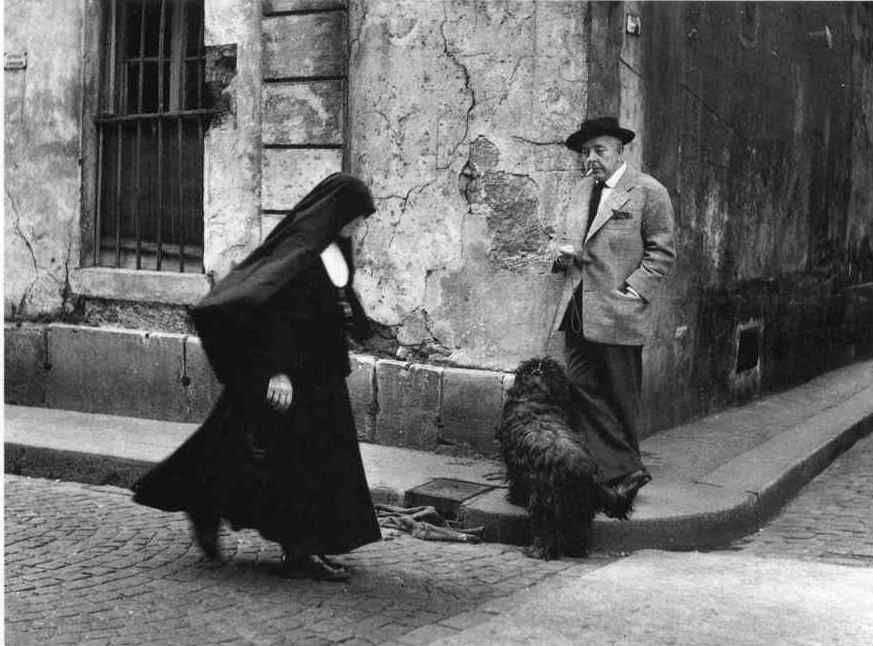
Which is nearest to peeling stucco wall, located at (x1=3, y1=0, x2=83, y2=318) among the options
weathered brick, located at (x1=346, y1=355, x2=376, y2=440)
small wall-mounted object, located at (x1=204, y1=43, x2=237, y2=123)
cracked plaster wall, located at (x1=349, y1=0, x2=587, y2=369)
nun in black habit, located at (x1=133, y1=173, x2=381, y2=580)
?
small wall-mounted object, located at (x1=204, y1=43, x2=237, y2=123)

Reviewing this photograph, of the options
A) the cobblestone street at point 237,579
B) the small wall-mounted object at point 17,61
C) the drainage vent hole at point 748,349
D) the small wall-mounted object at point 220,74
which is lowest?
the cobblestone street at point 237,579

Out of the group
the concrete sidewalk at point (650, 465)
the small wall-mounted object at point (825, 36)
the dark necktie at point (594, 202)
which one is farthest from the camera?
the small wall-mounted object at point (825, 36)

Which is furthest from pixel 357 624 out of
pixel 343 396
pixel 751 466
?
pixel 751 466

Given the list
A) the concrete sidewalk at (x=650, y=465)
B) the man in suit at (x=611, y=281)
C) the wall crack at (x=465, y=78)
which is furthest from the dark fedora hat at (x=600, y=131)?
the concrete sidewalk at (x=650, y=465)

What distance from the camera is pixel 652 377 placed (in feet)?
24.2

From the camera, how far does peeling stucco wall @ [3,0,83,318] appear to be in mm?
8633

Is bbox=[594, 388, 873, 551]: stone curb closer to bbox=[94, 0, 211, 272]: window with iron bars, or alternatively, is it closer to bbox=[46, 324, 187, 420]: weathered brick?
bbox=[46, 324, 187, 420]: weathered brick

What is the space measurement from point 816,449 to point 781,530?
145 centimetres

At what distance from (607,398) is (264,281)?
2.12 m

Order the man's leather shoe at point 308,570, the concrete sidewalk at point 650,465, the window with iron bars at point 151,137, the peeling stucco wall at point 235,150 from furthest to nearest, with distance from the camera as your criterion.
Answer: the window with iron bars at point 151,137 < the peeling stucco wall at point 235,150 < the concrete sidewalk at point 650,465 < the man's leather shoe at point 308,570

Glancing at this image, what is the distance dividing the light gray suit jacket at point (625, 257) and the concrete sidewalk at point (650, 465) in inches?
34.6

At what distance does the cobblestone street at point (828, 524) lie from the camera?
544 centimetres

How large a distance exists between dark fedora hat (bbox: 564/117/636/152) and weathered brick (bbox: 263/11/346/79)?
81.6 inches

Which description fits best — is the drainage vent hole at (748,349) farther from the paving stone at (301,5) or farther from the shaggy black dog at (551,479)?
the paving stone at (301,5)
